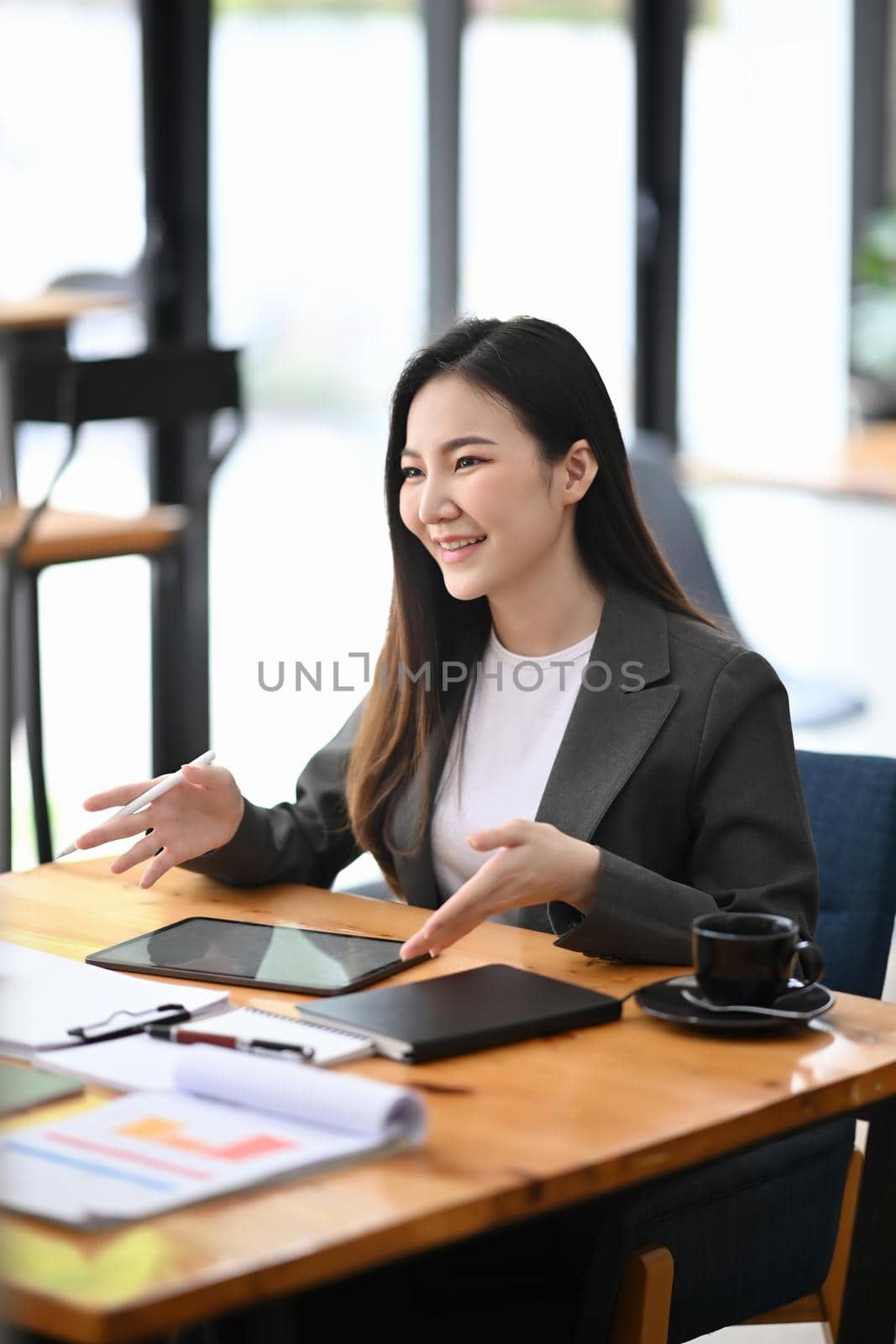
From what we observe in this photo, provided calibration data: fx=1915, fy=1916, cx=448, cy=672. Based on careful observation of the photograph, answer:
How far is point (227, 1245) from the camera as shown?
2.97 feet

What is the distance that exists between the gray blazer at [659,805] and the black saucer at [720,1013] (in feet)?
0.38

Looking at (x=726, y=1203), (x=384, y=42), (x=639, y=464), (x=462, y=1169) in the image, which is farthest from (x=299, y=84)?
(x=462, y=1169)

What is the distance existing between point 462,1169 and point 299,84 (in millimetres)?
3065

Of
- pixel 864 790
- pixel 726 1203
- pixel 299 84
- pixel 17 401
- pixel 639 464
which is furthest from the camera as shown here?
pixel 299 84

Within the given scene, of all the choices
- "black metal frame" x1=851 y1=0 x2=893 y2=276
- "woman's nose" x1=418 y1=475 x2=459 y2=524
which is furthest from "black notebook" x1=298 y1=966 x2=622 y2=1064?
"black metal frame" x1=851 y1=0 x2=893 y2=276

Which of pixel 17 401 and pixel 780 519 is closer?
pixel 17 401

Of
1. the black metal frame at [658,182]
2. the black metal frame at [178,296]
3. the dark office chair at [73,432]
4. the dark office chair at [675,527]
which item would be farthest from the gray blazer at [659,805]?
the black metal frame at [658,182]

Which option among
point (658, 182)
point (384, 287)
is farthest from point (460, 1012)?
point (658, 182)

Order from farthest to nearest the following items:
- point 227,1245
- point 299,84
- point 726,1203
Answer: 1. point 299,84
2. point 726,1203
3. point 227,1245

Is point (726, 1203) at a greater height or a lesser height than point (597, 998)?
lesser

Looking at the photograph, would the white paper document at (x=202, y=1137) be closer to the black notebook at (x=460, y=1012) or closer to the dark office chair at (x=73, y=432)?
the black notebook at (x=460, y=1012)

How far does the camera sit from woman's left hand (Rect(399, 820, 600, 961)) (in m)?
1.30

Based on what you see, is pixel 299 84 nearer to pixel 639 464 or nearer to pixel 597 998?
pixel 639 464

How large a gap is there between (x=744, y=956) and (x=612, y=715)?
16.7 inches
